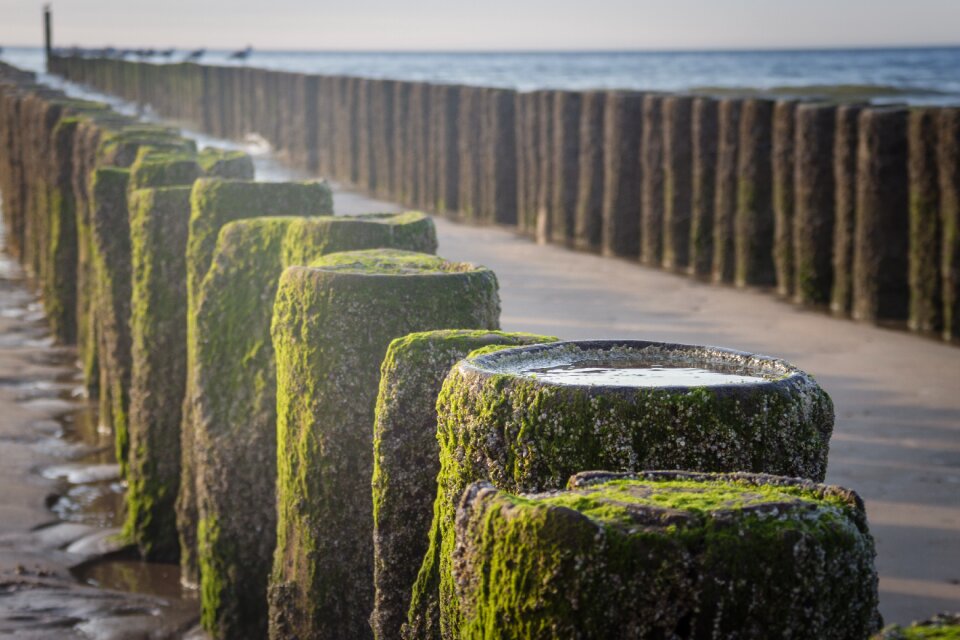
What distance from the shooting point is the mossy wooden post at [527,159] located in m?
13.0

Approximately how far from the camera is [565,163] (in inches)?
489

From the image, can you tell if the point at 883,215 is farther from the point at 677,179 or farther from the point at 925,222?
the point at 677,179

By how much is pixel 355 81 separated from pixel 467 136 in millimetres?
5138

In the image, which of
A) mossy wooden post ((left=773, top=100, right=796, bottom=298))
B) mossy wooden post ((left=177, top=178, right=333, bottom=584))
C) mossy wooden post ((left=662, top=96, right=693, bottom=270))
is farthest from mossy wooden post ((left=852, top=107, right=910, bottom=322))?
mossy wooden post ((left=177, top=178, right=333, bottom=584))

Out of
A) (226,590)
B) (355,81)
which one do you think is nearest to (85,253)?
(226,590)

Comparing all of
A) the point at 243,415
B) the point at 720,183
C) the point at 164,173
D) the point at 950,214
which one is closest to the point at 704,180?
the point at 720,183

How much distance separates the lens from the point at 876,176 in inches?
336

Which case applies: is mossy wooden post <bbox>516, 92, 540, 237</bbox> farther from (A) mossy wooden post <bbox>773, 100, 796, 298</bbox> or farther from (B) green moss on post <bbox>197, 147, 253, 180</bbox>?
(B) green moss on post <bbox>197, 147, 253, 180</bbox>

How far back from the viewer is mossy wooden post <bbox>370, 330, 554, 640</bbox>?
104 inches

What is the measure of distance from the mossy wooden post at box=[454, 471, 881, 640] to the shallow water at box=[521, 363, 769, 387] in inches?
17.5

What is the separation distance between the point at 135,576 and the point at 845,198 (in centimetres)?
564

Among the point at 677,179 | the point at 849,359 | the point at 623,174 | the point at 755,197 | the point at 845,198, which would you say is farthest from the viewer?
the point at 623,174

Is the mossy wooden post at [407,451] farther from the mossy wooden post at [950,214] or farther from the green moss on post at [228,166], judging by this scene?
the mossy wooden post at [950,214]

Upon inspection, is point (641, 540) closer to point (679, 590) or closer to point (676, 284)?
point (679, 590)
